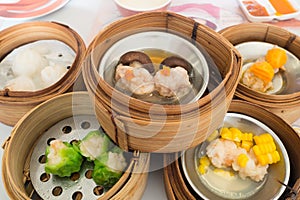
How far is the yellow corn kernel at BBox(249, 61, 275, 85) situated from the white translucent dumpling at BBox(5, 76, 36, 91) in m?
0.90

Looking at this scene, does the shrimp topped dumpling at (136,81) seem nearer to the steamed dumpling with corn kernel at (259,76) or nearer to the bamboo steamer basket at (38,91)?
the bamboo steamer basket at (38,91)

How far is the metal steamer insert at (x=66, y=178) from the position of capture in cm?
115

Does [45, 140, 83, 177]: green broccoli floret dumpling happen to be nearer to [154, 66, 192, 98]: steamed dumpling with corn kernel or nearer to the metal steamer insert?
the metal steamer insert

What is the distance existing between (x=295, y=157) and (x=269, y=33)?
0.62m

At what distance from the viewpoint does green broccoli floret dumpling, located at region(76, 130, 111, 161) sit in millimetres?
1167

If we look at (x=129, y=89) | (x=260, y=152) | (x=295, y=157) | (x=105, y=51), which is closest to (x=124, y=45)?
(x=105, y=51)

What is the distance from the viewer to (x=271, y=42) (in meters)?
1.56

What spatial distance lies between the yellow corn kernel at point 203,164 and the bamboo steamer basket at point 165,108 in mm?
207

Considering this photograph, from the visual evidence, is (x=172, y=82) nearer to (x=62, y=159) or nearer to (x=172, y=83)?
(x=172, y=83)

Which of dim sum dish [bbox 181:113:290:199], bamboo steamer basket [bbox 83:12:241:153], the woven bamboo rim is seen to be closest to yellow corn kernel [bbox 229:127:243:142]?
dim sum dish [bbox 181:113:290:199]

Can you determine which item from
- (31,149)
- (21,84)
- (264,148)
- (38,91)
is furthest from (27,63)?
(264,148)

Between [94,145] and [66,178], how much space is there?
16 cm

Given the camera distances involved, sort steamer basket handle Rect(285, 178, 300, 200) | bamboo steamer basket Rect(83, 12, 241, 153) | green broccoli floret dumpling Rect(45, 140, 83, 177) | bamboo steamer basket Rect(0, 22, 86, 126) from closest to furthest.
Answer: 1. bamboo steamer basket Rect(83, 12, 241, 153)
2. steamer basket handle Rect(285, 178, 300, 200)
3. green broccoli floret dumpling Rect(45, 140, 83, 177)
4. bamboo steamer basket Rect(0, 22, 86, 126)

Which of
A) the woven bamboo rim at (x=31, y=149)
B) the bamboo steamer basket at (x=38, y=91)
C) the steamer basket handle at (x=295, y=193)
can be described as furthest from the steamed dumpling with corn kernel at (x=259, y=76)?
the bamboo steamer basket at (x=38, y=91)
